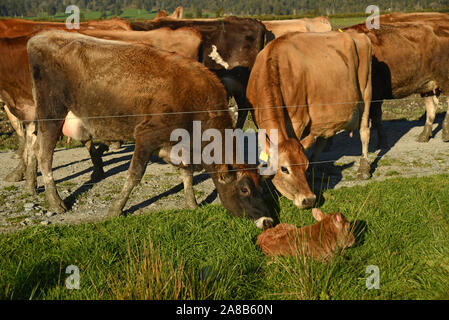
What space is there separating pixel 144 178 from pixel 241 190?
2.81 metres

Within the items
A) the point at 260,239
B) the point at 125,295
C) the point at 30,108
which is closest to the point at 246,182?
the point at 260,239

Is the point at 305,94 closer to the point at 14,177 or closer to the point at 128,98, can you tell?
the point at 128,98

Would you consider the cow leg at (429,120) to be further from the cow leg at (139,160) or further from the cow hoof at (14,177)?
the cow hoof at (14,177)

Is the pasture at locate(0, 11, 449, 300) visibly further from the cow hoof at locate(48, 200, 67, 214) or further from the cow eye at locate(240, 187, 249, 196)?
the cow eye at locate(240, 187, 249, 196)

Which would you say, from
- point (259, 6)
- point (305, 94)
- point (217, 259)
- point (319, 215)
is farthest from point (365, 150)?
point (259, 6)

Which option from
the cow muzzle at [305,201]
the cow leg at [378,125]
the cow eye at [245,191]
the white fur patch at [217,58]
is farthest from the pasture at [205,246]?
the white fur patch at [217,58]

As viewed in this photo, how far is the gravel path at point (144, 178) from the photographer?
24.1ft

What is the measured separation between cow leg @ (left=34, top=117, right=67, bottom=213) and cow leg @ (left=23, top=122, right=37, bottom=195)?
68 cm

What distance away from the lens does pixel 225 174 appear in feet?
22.2

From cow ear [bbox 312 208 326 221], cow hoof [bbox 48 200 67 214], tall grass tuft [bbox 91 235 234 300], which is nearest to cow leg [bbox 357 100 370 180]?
cow ear [bbox 312 208 326 221]

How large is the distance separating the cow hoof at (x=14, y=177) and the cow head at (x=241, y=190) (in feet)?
13.2

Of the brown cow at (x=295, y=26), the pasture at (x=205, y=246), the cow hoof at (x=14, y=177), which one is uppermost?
the brown cow at (x=295, y=26)
